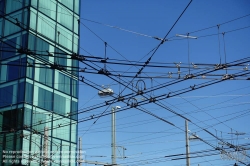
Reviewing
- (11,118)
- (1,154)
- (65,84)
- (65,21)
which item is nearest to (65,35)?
(65,21)

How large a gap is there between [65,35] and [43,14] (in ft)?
10.7

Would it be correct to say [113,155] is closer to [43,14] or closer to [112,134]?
[112,134]

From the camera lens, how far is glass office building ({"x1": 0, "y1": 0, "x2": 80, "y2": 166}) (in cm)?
3447

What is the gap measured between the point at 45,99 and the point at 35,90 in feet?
4.69

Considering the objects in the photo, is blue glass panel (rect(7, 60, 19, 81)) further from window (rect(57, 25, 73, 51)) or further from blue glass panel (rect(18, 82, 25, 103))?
window (rect(57, 25, 73, 51))

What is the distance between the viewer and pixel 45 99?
121 feet

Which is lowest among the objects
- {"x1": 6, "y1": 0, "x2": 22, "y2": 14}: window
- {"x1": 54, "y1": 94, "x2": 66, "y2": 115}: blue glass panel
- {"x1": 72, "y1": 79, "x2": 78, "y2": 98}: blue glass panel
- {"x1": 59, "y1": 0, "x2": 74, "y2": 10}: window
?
{"x1": 54, "y1": 94, "x2": 66, "y2": 115}: blue glass panel

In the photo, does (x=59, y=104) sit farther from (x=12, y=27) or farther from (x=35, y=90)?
(x=12, y=27)

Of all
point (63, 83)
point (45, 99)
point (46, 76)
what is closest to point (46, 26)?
point (46, 76)

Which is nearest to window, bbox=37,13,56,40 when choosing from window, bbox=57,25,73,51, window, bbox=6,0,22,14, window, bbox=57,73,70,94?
window, bbox=57,25,73,51

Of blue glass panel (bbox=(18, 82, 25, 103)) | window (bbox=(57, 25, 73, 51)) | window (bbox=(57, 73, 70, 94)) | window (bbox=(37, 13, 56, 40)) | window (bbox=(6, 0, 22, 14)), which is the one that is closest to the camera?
blue glass panel (bbox=(18, 82, 25, 103))

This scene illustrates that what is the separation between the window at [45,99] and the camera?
36500 millimetres

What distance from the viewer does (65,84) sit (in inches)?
1563

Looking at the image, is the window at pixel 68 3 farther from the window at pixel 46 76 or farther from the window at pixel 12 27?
the window at pixel 46 76
